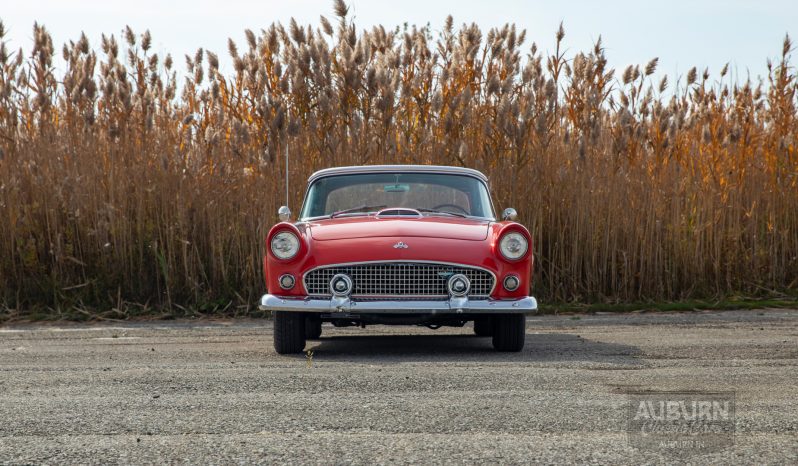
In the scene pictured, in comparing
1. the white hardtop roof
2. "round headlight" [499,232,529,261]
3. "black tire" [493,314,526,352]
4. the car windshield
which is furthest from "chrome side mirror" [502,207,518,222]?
"black tire" [493,314,526,352]

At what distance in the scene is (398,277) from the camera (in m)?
6.72

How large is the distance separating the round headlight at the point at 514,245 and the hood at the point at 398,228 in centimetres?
16

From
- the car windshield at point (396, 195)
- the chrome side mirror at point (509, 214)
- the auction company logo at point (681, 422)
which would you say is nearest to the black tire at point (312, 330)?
the car windshield at point (396, 195)

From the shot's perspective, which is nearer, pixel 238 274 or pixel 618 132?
pixel 238 274

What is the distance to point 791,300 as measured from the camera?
33.6 feet

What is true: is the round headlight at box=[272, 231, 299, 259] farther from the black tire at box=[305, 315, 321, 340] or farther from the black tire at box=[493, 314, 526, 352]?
the black tire at box=[493, 314, 526, 352]

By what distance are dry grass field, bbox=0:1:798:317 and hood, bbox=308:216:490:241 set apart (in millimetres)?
2693

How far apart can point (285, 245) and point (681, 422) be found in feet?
10.3

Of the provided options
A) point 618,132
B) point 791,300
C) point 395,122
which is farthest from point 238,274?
point 791,300

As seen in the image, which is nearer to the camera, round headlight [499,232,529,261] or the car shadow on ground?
the car shadow on ground

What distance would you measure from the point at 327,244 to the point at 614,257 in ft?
13.2

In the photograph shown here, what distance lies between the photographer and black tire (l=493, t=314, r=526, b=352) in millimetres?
6859

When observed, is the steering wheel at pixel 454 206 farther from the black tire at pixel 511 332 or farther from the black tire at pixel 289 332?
the black tire at pixel 289 332

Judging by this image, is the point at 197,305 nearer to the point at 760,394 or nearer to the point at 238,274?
the point at 238,274
